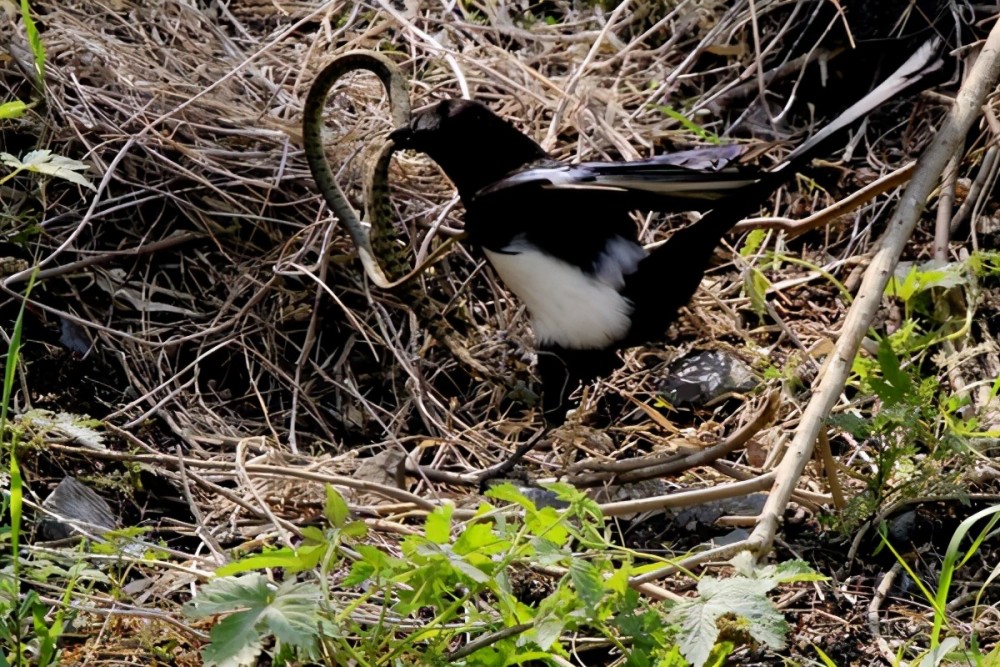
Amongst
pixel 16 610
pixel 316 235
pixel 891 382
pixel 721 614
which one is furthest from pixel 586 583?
pixel 316 235

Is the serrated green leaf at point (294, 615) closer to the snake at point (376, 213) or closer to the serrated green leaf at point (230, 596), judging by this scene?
the serrated green leaf at point (230, 596)

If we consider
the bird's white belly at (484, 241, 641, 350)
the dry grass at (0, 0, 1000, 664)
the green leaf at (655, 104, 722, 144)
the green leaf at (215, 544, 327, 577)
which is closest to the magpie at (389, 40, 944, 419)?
the bird's white belly at (484, 241, 641, 350)

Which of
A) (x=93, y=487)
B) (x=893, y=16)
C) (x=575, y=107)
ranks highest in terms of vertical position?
(x=893, y=16)

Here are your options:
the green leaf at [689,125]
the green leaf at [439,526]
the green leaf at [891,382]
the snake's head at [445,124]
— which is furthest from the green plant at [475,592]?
the green leaf at [689,125]

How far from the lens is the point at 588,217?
286 cm

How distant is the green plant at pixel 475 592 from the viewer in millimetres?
1607

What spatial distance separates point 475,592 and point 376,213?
4.90 ft

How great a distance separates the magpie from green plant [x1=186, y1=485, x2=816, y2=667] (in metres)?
0.99

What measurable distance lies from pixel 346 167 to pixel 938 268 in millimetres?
1501

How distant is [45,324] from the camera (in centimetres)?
301

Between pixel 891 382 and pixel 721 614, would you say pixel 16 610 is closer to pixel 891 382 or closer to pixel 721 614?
pixel 721 614

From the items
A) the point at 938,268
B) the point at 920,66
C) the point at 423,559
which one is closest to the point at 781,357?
the point at 938,268

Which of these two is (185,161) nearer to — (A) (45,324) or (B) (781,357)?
(A) (45,324)

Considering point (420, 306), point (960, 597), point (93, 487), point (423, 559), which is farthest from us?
point (420, 306)
